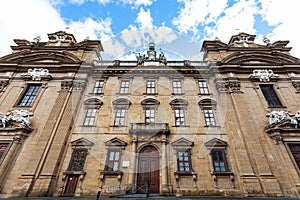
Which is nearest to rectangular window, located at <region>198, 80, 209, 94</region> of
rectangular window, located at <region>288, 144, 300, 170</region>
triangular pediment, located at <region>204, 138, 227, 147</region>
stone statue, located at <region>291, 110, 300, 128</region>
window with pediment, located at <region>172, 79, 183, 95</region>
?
window with pediment, located at <region>172, 79, 183, 95</region>

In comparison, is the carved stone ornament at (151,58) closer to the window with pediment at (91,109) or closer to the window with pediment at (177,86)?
the window with pediment at (177,86)

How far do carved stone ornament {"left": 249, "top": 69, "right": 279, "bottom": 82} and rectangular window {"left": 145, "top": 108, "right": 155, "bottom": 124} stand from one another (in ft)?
36.2

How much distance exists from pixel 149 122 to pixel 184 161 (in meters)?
4.47

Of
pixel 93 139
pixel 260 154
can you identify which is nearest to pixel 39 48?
pixel 93 139

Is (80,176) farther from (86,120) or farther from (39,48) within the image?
(39,48)

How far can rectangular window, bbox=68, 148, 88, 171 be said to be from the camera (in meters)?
13.3

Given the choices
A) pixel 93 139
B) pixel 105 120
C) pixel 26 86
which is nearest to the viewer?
pixel 93 139

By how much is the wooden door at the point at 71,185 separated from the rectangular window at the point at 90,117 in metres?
4.50

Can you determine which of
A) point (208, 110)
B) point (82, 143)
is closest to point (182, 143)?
point (208, 110)

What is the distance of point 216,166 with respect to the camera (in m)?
13.3

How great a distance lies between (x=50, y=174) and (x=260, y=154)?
15.7m

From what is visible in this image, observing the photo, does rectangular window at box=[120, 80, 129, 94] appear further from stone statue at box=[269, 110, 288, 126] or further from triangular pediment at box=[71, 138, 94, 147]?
stone statue at box=[269, 110, 288, 126]

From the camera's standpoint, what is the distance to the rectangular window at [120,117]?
15.6 meters

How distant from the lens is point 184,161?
13586mm
